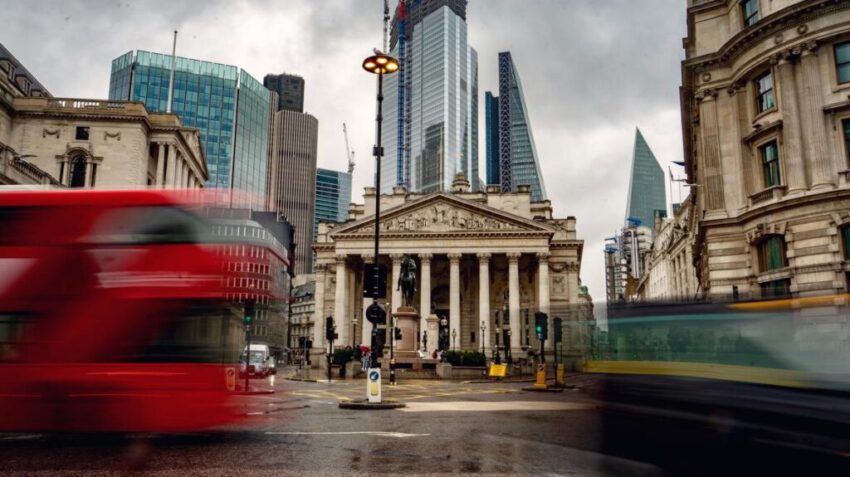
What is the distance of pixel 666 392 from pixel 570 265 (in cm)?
7016

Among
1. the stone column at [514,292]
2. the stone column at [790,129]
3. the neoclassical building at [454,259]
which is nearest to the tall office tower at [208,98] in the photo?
→ the neoclassical building at [454,259]

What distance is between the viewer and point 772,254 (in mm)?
28391

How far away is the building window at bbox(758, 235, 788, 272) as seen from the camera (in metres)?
27.8

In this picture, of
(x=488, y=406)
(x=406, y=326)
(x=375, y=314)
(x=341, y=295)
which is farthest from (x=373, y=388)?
(x=341, y=295)

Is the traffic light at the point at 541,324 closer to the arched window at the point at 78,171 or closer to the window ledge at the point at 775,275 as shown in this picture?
the window ledge at the point at 775,275

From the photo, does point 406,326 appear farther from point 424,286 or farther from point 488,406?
point 424,286

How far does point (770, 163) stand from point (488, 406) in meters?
19.5

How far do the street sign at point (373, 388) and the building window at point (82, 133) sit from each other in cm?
4919

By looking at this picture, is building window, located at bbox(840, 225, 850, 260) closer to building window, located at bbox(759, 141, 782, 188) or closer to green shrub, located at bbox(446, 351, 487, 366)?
building window, located at bbox(759, 141, 782, 188)

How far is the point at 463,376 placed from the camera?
44688 mm

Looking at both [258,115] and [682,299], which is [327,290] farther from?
[258,115]

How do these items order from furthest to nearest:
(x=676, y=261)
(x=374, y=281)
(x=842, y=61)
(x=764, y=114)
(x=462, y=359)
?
(x=676, y=261), (x=462, y=359), (x=764, y=114), (x=842, y=61), (x=374, y=281)

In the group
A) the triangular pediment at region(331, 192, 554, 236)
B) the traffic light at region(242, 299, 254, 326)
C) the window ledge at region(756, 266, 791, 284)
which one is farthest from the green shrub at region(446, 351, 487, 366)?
the traffic light at region(242, 299, 254, 326)

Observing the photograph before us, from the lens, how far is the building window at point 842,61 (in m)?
27.1
